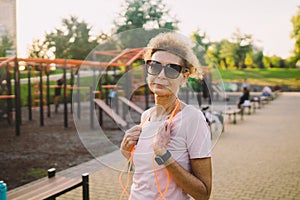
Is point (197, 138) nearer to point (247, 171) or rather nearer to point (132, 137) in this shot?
point (132, 137)

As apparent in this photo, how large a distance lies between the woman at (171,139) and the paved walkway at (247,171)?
1.39 feet

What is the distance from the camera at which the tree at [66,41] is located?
32.2m

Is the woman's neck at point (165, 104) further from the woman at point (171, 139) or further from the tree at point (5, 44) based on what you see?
the tree at point (5, 44)

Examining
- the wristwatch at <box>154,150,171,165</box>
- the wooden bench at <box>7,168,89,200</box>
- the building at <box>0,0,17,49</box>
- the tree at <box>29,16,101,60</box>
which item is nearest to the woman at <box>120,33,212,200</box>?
the wristwatch at <box>154,150,171,165</box>

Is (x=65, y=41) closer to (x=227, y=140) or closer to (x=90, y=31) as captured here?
(x=90, y=31)

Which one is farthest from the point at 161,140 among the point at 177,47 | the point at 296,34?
the point at 296,34

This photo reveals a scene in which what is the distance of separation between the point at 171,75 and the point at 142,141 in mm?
340

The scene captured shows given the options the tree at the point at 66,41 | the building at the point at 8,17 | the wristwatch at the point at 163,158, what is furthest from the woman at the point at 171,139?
the tree at the point at 66,41

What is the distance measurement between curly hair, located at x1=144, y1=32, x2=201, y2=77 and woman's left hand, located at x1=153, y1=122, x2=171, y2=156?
0.33m

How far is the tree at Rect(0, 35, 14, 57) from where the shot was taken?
7.76 meters

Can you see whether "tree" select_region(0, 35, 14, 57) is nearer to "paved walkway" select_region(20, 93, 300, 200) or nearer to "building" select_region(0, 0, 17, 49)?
"building" select_region(0, 0, 17, 49)

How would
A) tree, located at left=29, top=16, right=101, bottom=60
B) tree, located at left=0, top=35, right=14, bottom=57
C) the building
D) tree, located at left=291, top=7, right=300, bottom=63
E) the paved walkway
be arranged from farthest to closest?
1. tree, located at left=291, top=7, right=300, bottom=63
2. tree, located at left=29, top=16, right=101, bottom=60
3. tree, located at left=0, top=35, right=14, bottom=57
4. the building
5. the paved walkway

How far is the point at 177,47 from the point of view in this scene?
5.26ft

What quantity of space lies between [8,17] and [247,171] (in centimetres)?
548
